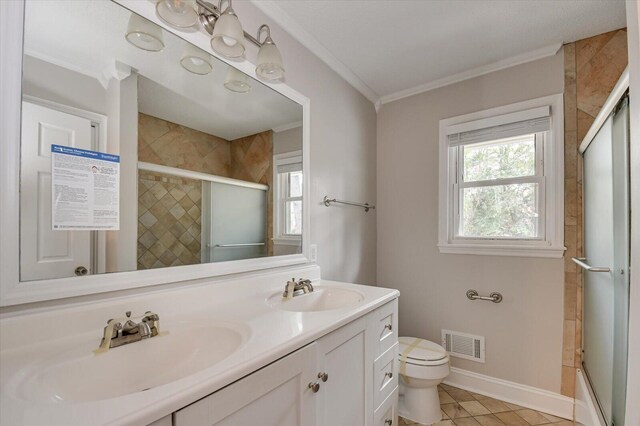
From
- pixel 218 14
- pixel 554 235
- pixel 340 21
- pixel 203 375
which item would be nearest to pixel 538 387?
pixel 554 235

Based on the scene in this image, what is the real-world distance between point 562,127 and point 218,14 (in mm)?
2103

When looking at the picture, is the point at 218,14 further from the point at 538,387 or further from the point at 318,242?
the point at 538,387

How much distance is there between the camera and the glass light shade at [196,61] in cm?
119

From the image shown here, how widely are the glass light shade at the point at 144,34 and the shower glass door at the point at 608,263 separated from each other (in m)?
1.75

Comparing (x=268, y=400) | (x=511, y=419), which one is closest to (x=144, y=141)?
(x=268, y=400)

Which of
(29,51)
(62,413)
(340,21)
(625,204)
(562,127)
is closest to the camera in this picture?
(62,413)

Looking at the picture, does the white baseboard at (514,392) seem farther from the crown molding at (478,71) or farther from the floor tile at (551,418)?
the crown molding at (478,71)

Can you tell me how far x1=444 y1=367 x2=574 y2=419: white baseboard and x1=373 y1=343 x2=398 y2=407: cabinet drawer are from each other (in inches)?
36.7

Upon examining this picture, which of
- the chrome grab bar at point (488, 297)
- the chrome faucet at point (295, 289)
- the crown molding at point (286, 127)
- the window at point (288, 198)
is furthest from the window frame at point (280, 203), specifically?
the chrome grab bar at point (488, 297)

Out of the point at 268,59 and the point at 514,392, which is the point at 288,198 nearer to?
the point at 268,59

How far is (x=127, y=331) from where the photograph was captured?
2.72 feet

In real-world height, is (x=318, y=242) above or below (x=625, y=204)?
below

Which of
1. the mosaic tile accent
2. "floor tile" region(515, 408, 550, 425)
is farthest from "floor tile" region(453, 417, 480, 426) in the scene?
the mosaic tile accent

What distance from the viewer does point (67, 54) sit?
2.92 ft
